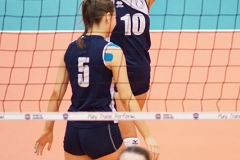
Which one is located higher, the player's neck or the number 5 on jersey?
the player's neck

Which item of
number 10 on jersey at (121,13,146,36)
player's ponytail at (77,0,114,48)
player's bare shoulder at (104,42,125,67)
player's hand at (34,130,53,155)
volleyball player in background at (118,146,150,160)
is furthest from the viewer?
number 10 on jersey at (121,13,146,36)

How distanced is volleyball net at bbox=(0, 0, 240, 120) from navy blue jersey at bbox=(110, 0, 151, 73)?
0.68 metres

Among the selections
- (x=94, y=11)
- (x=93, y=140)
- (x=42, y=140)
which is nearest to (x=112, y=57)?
(x=94, y=11)

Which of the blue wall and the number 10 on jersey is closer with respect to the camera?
the number 10 on jersey

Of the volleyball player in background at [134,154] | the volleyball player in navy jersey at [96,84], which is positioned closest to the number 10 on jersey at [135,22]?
the volleyball player in navy jersey at [96,84]

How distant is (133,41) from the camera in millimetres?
5004

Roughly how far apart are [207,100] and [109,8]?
138 inches

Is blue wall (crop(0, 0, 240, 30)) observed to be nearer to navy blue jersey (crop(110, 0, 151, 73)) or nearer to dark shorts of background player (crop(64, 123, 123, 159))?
navy blue jersey (crop(110, 0, 151, 73))

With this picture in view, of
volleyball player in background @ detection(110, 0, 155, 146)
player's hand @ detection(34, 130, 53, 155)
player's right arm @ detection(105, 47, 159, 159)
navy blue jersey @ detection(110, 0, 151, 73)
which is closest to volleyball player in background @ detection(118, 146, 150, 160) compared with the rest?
player's right arm @ detection(105, 47, 159, 159)

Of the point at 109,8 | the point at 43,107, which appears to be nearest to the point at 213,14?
the point at 43,107

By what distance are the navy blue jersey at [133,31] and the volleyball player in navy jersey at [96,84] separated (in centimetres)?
94

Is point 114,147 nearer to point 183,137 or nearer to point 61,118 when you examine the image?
point 61,118

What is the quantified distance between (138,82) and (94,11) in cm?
121

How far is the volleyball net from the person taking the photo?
7285mm
